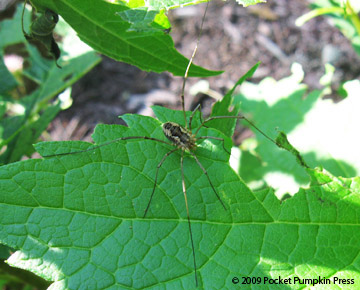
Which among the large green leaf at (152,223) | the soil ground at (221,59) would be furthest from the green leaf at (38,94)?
the soil ground at (221,59)

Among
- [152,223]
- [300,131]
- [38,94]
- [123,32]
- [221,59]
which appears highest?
[123,32]

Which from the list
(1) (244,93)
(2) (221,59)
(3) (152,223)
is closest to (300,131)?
(1) (244,93)

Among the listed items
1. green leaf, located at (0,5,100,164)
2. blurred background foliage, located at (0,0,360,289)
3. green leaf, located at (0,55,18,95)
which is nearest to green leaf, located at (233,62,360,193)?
blurred background foliage, located at (0,0,360,289)

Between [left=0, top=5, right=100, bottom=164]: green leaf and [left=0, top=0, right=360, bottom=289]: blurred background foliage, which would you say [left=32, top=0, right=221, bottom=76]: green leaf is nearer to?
[left=0, top=0, right=360, bottom=289]: blurred background foliage

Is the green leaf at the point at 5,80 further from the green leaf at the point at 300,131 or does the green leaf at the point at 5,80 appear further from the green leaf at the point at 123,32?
the green leaf at the point at 300,131

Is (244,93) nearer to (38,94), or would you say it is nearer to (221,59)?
(38,94)

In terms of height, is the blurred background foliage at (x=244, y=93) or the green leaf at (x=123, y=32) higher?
the green leaf at (x=123, y=32)

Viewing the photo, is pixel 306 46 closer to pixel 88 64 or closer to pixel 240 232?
pixel 88 64

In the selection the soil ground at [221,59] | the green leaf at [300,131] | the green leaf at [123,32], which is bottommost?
the green leaf at [300,131]
